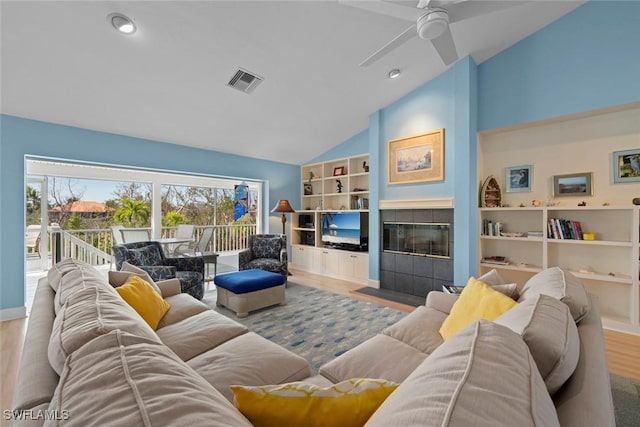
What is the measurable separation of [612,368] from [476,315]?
5.73ft

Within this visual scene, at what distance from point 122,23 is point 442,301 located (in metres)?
3.53

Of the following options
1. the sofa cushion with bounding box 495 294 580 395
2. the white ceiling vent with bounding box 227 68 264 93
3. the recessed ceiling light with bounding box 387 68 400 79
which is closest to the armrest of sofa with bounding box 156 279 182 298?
the white ceiling vent with bounding box 227 68 264 93

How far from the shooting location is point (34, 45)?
2389mm

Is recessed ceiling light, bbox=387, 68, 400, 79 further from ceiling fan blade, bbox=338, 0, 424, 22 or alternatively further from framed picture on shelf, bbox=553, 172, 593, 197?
→ framed picture on shelf, bbox=553, 172, 593, 197

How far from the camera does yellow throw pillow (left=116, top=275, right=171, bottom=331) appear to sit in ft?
5.73

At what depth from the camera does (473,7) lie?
71.9 inches

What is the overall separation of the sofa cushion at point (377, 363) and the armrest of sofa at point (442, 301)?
2.26 feet

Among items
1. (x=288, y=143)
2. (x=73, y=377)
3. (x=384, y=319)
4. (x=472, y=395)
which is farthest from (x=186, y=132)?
(x=472, y=395)

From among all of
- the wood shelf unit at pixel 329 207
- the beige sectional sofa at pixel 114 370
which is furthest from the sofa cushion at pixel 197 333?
the wood shelf unit at pixel 329 207

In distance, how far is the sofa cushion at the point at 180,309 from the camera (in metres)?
1.96

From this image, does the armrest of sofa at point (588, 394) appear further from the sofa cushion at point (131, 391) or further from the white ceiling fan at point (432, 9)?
the white ceiling fan at point (432, 9)

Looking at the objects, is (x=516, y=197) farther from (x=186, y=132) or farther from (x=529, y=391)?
(x=186, y=132)

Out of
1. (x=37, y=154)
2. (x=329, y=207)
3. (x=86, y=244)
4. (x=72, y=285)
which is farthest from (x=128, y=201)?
(x=72, y=285)

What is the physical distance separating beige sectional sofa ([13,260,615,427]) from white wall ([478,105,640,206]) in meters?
2.62
